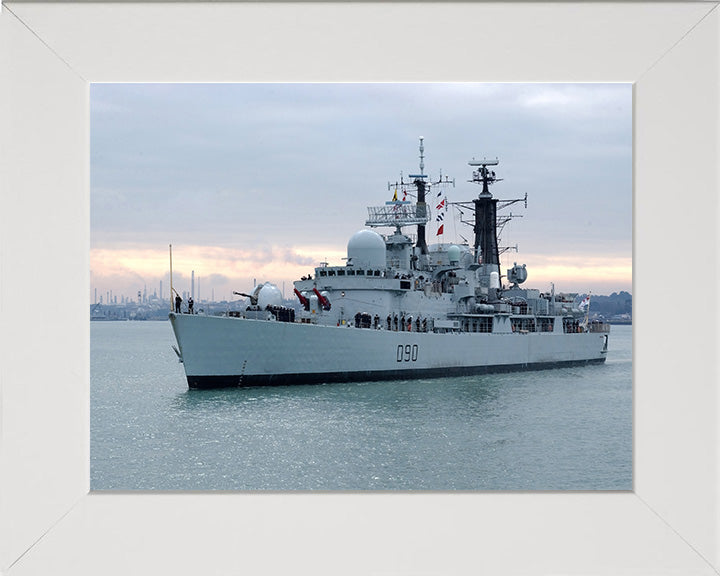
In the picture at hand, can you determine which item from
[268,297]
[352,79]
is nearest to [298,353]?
[268,297]

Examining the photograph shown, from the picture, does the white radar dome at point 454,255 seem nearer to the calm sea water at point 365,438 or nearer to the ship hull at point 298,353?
the ship hull at point 298,353

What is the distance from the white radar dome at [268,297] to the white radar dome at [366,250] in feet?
8.60

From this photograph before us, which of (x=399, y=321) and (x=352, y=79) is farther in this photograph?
(x=399, y=321)

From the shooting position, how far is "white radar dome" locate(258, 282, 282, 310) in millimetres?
16312

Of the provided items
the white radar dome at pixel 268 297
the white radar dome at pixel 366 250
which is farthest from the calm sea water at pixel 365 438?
the white radar dome at pixel 366 250

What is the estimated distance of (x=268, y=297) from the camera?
53.7 ft

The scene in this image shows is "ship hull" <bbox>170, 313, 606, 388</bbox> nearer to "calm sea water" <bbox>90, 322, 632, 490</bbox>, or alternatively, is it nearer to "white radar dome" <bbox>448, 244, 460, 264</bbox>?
"calm sea water" <bbox>90, 322, 632, 490</bbox>

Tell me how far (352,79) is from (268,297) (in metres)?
12.6

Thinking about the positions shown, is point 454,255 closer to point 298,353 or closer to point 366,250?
point 366,250

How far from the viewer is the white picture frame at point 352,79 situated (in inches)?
129

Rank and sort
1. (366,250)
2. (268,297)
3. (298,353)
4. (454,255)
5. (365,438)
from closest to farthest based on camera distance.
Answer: (365,438) → (298,353) → (268,297) → (366,250) → (454,255)

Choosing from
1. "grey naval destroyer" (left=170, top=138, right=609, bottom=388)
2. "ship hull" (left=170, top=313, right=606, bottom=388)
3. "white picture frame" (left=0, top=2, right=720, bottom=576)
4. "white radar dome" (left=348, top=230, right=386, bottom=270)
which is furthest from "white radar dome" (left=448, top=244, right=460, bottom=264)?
"white picture frame" (left=0, top=2, right=720, bottom=576)

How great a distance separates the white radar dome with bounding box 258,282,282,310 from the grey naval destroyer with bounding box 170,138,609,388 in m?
0.03
